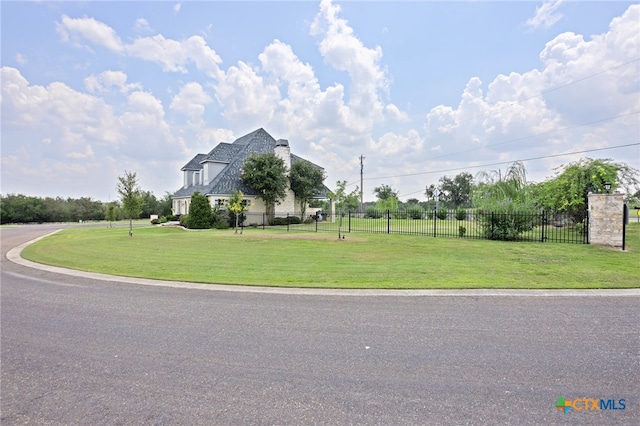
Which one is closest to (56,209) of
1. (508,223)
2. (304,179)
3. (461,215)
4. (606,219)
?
(304,179)

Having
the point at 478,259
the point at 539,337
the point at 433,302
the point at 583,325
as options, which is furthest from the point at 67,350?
the point at 478,259

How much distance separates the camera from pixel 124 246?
48.2ft

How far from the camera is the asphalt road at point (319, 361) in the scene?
8.87 feet

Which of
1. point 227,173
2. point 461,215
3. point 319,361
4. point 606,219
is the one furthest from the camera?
point 461,215

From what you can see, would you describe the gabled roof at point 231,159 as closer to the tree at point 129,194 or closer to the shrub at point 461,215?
the tree at point 129,194

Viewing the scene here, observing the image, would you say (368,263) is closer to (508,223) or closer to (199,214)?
(508,223)

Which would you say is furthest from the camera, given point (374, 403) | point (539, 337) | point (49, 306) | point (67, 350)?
point (49, 306)

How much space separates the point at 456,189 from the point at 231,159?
5910 centimetres

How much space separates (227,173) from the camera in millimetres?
28797

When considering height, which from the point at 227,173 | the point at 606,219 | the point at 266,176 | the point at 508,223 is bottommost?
the point at 508,223

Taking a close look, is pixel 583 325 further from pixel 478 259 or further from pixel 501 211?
pixel 501 211

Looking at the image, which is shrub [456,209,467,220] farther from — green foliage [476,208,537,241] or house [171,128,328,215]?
green foliage [476,208,537,241]

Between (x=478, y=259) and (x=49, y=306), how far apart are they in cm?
1128

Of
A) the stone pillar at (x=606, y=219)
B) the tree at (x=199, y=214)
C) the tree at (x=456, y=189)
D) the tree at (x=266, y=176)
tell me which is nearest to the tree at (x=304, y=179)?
the tree at (x=266, y=176)
